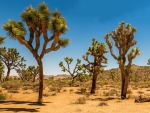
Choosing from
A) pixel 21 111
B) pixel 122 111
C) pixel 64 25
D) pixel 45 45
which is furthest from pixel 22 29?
pixel 122 111

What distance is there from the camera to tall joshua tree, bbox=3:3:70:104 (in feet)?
38.2

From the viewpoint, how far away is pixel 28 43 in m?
12.6

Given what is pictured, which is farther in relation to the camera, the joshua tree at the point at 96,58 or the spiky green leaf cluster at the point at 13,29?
the joshua tree at the point at 96,58

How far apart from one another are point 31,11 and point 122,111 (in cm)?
828

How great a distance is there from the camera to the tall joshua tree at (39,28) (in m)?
11.7

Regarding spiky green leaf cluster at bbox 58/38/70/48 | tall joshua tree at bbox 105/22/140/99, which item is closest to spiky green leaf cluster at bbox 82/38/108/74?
tall joshua tree at bbox 105/22/140/99

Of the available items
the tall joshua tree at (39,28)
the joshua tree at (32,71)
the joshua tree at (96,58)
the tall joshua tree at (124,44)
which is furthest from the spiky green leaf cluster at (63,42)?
the joshua tree at (32,71)

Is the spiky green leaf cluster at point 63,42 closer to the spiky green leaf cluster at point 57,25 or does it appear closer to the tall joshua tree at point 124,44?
the spiky green leaf cluster at point 57,25

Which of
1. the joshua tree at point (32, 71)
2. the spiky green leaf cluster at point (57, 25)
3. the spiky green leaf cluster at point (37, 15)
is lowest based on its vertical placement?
the joshua tree at point (32, 71)

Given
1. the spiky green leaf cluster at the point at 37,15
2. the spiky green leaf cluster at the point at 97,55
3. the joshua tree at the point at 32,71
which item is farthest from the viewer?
the joshua tree at the point at 32,71

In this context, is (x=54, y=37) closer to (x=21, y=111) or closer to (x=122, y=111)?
(x=21, y=111)

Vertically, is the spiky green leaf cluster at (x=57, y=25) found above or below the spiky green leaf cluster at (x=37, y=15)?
below

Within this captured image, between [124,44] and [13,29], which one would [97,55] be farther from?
[13,29]

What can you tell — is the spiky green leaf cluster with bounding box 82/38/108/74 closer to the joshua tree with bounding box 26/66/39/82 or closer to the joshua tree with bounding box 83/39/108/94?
the joshua tree with bounding box 83/39/108/94
